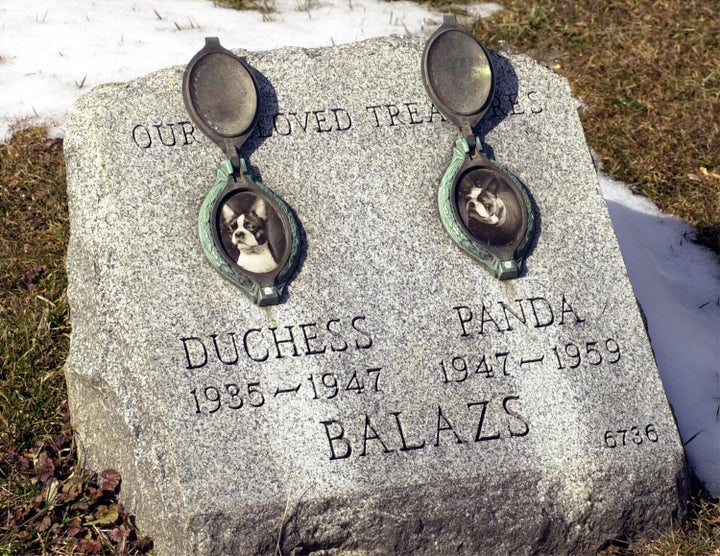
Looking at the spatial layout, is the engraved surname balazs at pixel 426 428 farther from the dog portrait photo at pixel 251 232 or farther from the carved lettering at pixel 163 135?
the carved lettering at pixel 163 135

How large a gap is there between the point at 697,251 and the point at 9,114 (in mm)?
3750

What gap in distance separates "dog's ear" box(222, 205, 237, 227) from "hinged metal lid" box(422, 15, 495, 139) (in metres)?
0.96

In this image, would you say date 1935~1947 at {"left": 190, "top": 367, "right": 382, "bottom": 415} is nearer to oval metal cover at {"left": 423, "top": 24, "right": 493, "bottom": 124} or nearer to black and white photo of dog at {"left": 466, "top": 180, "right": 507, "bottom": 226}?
black and white photo of dog at {"left": 466, "top": 180, "right": 507, "bottom": 226}

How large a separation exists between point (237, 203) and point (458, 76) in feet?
3.50

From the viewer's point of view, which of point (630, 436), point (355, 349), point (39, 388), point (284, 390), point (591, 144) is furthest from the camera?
point (591, 144)

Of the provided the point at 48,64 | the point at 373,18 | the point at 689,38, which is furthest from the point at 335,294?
the point at 689,38

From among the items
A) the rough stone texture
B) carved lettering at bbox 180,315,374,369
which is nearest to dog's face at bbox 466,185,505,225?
the rough stone texture

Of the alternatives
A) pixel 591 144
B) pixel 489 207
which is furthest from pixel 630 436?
pixel 591 144

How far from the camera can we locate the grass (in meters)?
3.70

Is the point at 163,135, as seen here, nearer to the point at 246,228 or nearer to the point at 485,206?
the point at 246,228

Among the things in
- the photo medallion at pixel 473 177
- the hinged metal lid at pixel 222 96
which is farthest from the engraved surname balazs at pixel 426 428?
the hinged metal lid at pixel 222 96

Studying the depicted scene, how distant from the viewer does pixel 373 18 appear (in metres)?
6.52

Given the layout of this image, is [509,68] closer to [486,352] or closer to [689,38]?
[486,352]

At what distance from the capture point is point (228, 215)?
3.58 m
